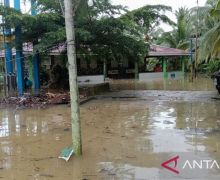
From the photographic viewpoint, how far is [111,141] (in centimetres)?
827

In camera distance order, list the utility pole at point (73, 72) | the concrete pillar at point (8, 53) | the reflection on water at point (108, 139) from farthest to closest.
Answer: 1. the concrete pillar at point (8, 53)
2. the utility pole at point (73, 72)
3. the reflection on water at point (108, 139)

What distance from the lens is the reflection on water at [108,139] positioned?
6309 millimetres

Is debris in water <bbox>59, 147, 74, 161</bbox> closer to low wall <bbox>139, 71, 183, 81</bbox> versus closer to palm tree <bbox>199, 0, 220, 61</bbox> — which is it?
palm tree <bbox>199, 0, 220, 61</bbox>

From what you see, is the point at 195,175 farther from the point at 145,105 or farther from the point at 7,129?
A: the point at 145,105

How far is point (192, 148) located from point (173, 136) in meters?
1.14

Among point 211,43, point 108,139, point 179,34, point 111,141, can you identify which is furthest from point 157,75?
point 111,141

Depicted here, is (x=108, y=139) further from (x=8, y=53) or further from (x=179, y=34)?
(x=179, y=34)

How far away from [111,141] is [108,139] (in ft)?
0.68

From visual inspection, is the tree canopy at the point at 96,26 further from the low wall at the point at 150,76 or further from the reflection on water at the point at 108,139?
the low wall at the point at 150,76

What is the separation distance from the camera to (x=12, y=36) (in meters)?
17.0

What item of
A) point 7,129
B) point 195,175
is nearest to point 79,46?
point 7,129

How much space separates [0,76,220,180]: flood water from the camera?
6.18m

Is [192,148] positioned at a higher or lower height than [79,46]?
lower

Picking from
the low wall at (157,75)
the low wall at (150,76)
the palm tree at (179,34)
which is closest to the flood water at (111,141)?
the low wall at (150,76)
